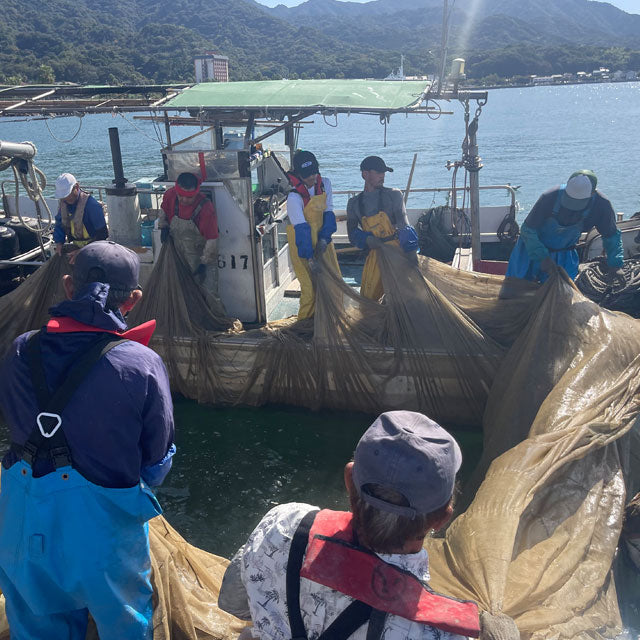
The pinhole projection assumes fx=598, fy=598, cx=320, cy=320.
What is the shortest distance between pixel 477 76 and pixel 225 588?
105 m

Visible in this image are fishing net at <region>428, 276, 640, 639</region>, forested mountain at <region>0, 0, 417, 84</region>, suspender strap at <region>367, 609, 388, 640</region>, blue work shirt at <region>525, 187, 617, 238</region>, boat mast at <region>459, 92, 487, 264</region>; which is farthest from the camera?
forested mountain at <region>0, 0, 417, 84</region>

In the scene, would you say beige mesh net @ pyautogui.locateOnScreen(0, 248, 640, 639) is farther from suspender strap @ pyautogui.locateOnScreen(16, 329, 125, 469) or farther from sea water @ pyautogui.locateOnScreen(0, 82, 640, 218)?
sea water @ pyautogui.locateOnScreen(0, 82, 640, 218)

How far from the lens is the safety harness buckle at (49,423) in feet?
6.59

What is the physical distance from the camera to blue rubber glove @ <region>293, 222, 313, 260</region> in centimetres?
585

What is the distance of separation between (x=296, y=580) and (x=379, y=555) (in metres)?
0.21

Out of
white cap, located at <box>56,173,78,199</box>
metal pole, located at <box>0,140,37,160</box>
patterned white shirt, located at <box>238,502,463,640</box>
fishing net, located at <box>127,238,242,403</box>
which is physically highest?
metal pole, located at <box>0,140,37,160</box>

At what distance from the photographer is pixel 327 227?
601 centimetres

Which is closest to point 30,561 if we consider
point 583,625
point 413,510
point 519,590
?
point 413,510

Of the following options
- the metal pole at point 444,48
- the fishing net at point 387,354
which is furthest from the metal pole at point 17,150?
the metal pole at point 444,48

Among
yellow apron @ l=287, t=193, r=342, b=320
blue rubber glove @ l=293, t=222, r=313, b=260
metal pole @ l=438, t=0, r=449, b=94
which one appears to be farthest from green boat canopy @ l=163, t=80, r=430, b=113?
Answer: blue rubber glove @ l=293, t=222, r=313, b=260

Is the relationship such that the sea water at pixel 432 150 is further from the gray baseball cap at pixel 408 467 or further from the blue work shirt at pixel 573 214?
the gray baseball cap at pixel 408 467

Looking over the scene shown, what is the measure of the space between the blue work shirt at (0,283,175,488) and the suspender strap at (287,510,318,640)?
2.84 ft

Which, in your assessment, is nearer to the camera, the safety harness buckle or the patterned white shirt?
the patterned white shirt

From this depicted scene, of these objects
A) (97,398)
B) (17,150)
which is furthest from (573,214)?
(17,150)
